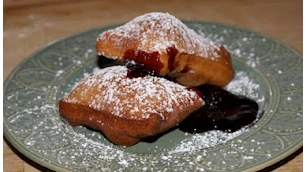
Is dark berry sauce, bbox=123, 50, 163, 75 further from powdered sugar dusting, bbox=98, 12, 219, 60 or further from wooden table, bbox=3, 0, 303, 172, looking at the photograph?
wooden table, bbox=3, 0, 303, 172

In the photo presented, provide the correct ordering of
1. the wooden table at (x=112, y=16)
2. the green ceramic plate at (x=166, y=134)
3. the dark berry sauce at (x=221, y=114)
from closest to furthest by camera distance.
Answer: the green ceramic plate at (x=166, y=134), the dark berry sauce at (x=221, y=114), the wooden table at (x=112, y=16)

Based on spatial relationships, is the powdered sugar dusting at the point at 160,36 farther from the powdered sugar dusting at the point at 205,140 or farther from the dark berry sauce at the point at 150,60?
the powdered sugar dusting at the point at 205,140

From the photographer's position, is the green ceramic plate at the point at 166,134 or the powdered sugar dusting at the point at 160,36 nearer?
the green ceramic plate at the point at 166,134

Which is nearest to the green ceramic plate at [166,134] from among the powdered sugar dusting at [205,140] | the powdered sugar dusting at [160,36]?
the powdered sugar dusting at [205,140]

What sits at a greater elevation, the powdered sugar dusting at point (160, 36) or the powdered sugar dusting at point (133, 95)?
the powdered sugar dusting at point (160, 36)

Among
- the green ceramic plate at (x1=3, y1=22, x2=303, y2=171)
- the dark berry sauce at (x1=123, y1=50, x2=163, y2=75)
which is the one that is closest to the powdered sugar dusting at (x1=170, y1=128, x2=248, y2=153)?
the green ceramic plate at (x1=3, y1=22, x2=303, y2=171)

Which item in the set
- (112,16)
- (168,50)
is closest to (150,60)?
(168,50)

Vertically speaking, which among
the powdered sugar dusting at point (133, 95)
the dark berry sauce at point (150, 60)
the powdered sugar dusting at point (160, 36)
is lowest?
the powdered sugar dusting at point (133, 95)

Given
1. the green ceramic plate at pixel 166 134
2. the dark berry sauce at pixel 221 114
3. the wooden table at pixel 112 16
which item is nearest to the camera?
the green ceramic plate at pixel 166 134
